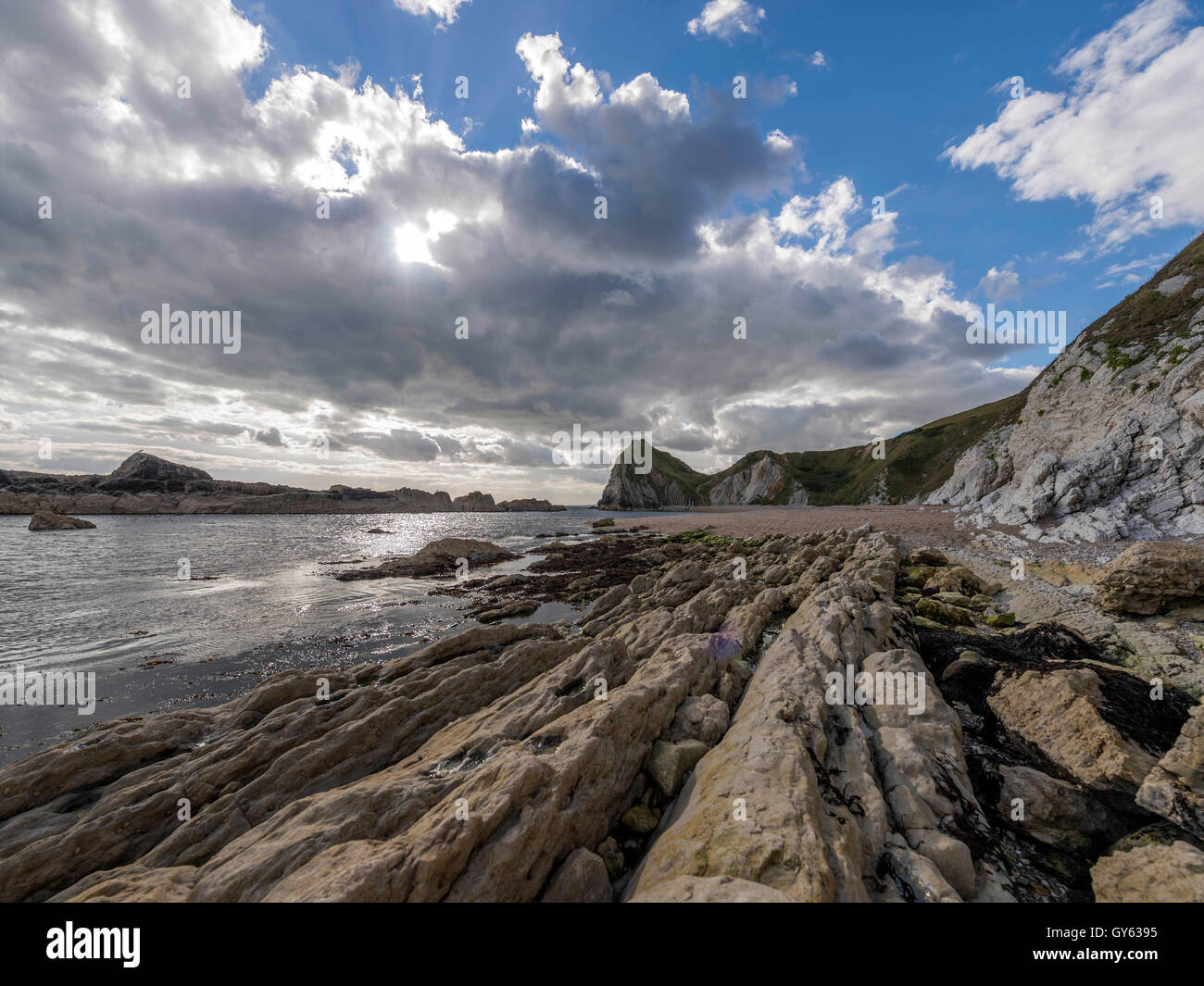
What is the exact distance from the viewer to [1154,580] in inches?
580

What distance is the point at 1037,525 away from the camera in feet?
101

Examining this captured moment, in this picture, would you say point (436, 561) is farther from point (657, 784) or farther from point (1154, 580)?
point (1154, 580)

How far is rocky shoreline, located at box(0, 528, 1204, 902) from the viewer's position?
5.91 metres

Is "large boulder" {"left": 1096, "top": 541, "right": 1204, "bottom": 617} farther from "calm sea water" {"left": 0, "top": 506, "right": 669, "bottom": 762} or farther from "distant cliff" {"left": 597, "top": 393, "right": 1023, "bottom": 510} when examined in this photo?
"distant cliff" {"left": 597, "top": 393, "right": 1023, "bottom": 510}

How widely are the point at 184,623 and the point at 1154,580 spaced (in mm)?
46855

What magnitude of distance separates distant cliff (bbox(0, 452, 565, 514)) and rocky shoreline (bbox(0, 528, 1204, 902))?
543ft

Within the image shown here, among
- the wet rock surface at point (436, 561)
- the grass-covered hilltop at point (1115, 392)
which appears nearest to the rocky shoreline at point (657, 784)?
the grass-covered hilltop at point (1115, 392)

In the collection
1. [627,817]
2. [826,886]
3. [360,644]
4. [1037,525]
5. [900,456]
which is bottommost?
[360,644]

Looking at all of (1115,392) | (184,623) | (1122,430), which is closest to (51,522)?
(184,623)

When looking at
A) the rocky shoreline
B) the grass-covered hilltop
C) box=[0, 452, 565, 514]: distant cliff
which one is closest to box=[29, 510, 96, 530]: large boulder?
box=[0, 452, 565, 514]: distant cliff

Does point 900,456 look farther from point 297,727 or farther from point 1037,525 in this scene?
point 297,727
